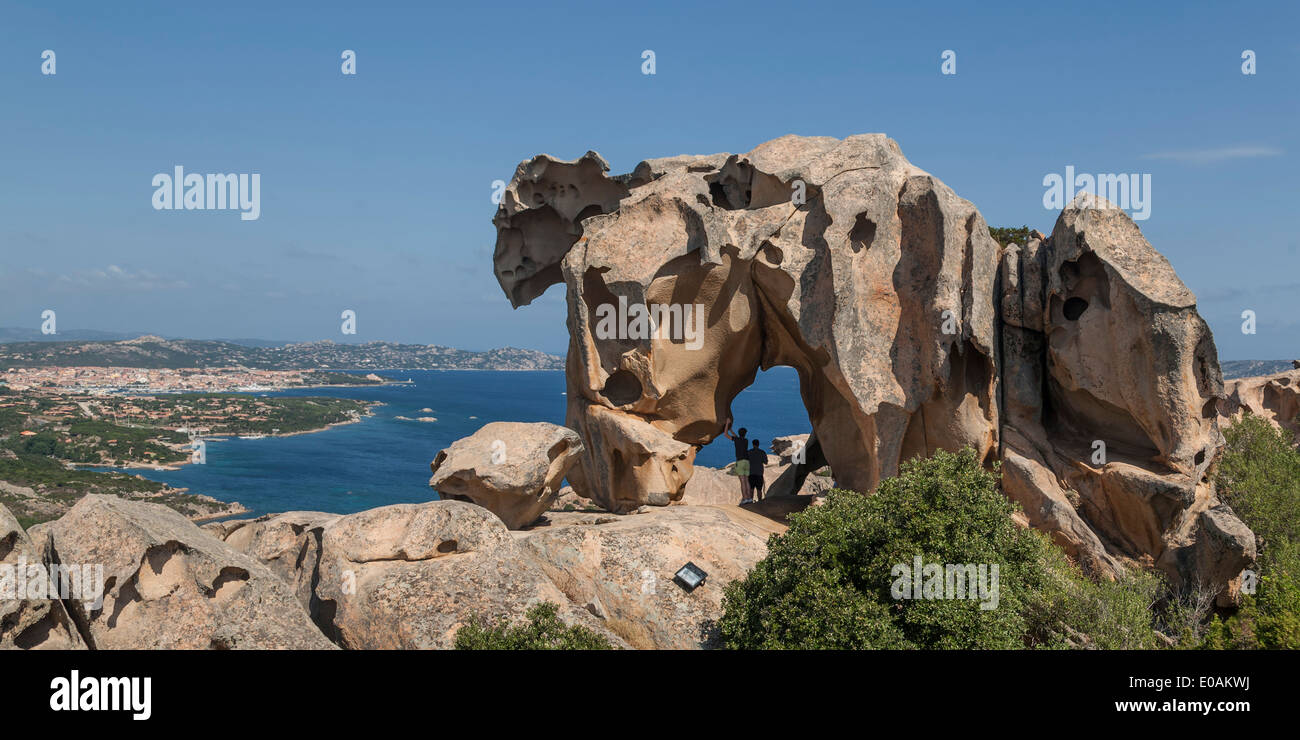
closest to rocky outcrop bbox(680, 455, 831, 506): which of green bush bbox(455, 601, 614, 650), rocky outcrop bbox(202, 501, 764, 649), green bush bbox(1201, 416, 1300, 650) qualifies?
rocky outcrop bbox(202, 501, 764, 649)

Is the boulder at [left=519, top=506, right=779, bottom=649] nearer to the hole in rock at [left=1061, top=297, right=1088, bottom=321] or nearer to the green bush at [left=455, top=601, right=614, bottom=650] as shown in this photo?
the green bush at [left=455, top=601, right=614, bottom=650]

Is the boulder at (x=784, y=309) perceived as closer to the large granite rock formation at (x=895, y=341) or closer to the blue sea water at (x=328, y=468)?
the large granite rock formation at (x=895, y=341)

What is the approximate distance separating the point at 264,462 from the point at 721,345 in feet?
391

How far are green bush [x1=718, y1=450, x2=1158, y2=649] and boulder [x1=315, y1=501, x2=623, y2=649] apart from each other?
3.09 meters

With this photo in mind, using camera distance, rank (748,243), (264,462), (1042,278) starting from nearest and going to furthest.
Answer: (1042,278), (748,243), (264,462)

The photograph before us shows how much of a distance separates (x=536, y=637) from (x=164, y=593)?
6938 millimetres


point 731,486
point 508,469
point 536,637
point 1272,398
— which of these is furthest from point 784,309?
point 1272,398

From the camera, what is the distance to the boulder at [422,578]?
55.2 feet

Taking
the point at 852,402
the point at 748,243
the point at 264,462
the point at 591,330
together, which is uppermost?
the point at 748,243

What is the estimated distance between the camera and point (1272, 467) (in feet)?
94.2
